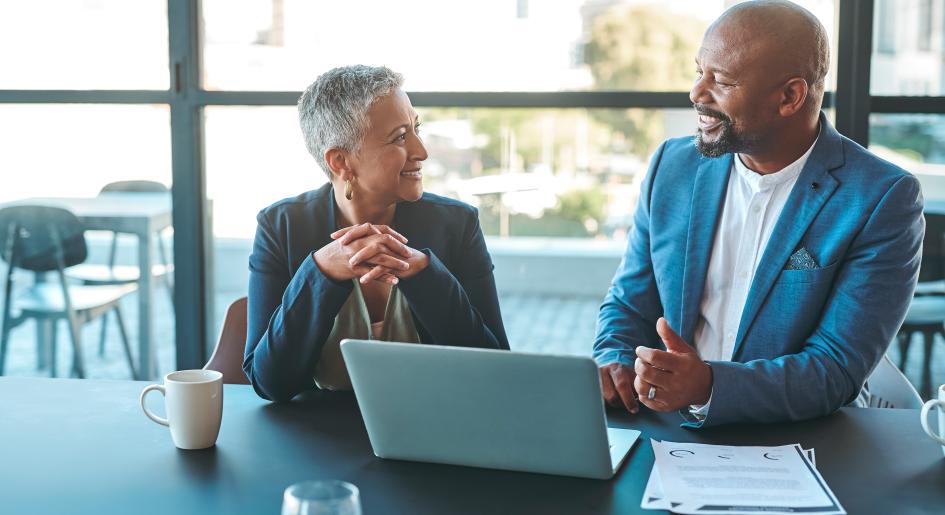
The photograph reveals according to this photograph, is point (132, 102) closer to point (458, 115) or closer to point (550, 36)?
point (458, 115)

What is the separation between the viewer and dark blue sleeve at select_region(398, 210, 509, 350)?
5.97 ft

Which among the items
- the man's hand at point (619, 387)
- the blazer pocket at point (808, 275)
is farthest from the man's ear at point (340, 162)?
the blazer pocket at point (808, 275)

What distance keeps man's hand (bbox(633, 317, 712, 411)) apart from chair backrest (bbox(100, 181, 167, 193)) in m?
2.20

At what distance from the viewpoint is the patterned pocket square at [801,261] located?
187 cm

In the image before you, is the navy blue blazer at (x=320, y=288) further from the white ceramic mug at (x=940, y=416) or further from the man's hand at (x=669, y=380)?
the white ceramic mug at (x=940, y=416)

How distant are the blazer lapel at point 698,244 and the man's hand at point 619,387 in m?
0.38

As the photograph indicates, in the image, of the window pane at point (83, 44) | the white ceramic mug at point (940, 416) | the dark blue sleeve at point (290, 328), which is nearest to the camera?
the white ceramic mug at point (940, 416)

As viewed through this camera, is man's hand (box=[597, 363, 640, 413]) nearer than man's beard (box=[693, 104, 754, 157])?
Yes

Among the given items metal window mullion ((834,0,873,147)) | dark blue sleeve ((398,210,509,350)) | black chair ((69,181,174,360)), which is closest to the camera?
dark blue sleeve ((398,210,509,350))

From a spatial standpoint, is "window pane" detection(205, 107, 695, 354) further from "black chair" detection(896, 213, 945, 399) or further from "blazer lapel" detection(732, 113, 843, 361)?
"blazer lapel" detection(732, 113, 843, 361)

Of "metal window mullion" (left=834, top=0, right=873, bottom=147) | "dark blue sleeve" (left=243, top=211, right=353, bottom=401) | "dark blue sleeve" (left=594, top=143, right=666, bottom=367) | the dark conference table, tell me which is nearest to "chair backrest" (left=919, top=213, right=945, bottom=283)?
"metal window mullion" (left=834, top=0, right=873, bottom=147)

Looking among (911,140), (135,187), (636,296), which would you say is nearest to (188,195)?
(135,187)

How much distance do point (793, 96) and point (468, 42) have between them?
130 cm

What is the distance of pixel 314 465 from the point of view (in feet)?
4.43
